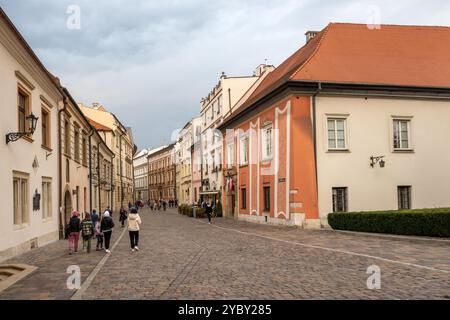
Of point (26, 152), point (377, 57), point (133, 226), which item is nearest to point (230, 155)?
point (377, 57)

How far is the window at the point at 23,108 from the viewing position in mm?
15994

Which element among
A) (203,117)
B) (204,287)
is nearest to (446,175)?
(204,287)

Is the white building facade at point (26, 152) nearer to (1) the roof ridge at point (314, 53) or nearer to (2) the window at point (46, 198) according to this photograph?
(2) the window at point (46, 198)

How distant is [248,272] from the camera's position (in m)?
11.0

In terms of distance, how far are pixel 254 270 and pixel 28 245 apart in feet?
28.5

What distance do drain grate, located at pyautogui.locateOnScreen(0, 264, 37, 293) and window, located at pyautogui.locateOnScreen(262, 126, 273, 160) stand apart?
18349mm

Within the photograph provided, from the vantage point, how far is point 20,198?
51.1 ft

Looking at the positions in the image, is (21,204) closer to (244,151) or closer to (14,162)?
(14,162)

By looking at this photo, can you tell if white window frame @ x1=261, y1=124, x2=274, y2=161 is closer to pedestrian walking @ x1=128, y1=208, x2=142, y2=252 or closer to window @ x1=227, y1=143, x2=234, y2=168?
window @ x1=227, y1=143, x2=234, y2=168

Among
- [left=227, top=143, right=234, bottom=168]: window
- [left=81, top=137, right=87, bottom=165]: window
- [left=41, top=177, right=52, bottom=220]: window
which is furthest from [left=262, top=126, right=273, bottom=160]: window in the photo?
[left=41, top=177, right=52, bottom=220]: window

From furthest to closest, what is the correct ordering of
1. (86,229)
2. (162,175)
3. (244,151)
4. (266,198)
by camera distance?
(162,175)
(244,151)
(266,198)
(86,229)

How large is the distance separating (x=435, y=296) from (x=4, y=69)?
12.2 meters

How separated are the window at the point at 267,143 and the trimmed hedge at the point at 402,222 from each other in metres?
6.97

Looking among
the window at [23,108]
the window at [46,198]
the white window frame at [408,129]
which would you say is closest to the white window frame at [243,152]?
the white window frame at [408,129]
